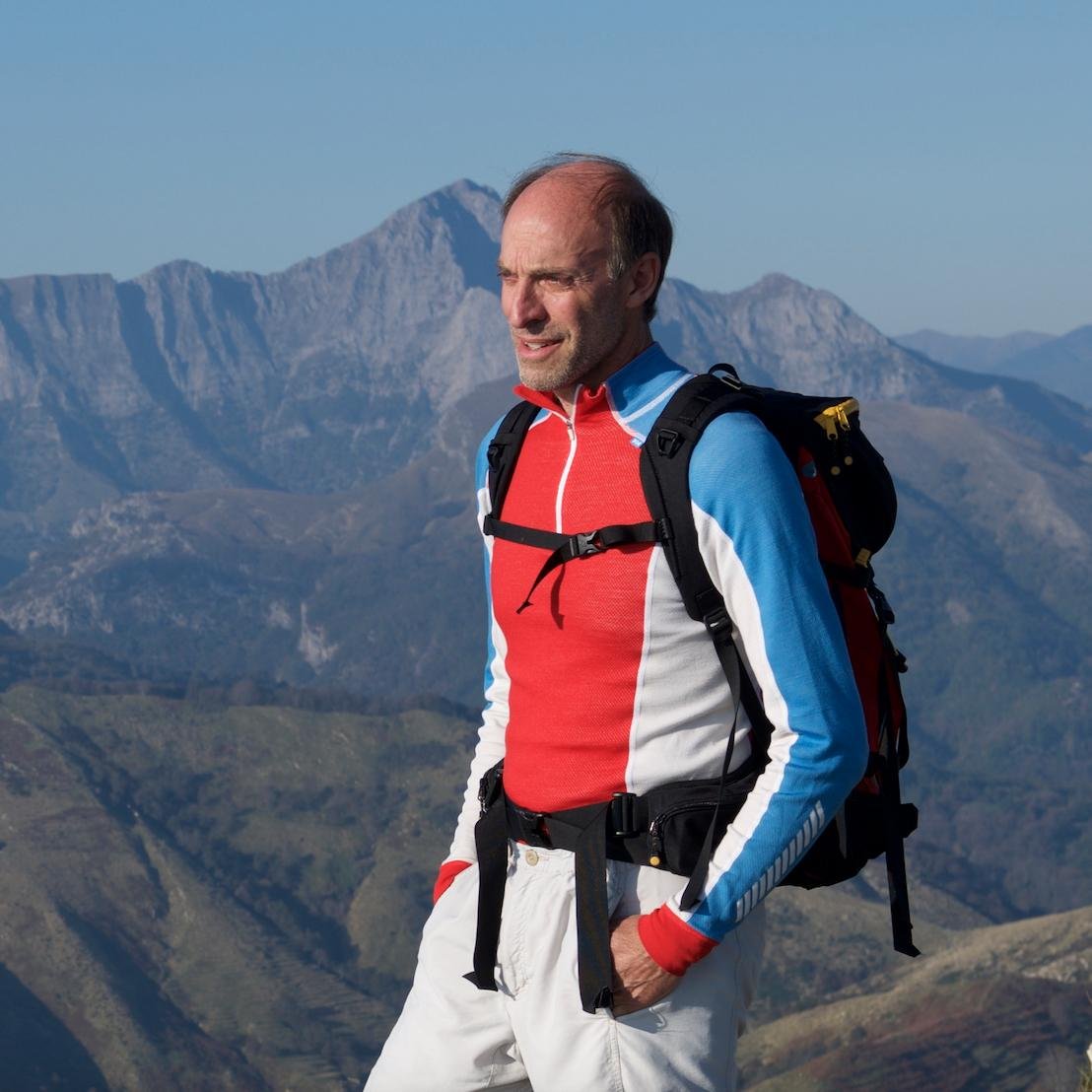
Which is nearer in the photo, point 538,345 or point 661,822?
point 661,822

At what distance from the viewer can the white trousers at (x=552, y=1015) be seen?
6.11 metres

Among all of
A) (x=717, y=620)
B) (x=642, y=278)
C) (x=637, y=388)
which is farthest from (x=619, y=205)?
(x=717, y=620)

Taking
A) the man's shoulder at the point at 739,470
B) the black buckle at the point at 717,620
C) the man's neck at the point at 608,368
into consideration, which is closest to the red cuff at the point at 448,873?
the black buckle at the point at 717,620

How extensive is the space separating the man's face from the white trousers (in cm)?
202

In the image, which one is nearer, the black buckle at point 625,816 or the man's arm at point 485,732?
A: the black buckle at point 625,816

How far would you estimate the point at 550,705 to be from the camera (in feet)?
21.3

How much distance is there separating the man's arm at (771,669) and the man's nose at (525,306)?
3.27 ft

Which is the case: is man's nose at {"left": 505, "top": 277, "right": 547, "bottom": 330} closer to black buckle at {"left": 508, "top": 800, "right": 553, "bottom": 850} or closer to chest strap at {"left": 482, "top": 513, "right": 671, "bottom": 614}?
chest strap at {"left": 482, "top": 513, "right": 671, "bottom": 614}

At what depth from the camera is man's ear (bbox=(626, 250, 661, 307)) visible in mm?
6438

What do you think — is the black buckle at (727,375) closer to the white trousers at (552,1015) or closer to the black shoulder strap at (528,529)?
the black shoulder strap at (528,529)

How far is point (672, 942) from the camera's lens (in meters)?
5.88

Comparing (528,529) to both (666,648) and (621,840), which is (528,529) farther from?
(621,840)

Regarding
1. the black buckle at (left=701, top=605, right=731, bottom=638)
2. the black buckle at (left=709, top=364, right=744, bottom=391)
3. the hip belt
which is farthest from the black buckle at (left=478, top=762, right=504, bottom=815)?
the black buckle at (left=709, top=364, right=744, bottom=391)

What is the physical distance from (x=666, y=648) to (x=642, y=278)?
1.54 metres
